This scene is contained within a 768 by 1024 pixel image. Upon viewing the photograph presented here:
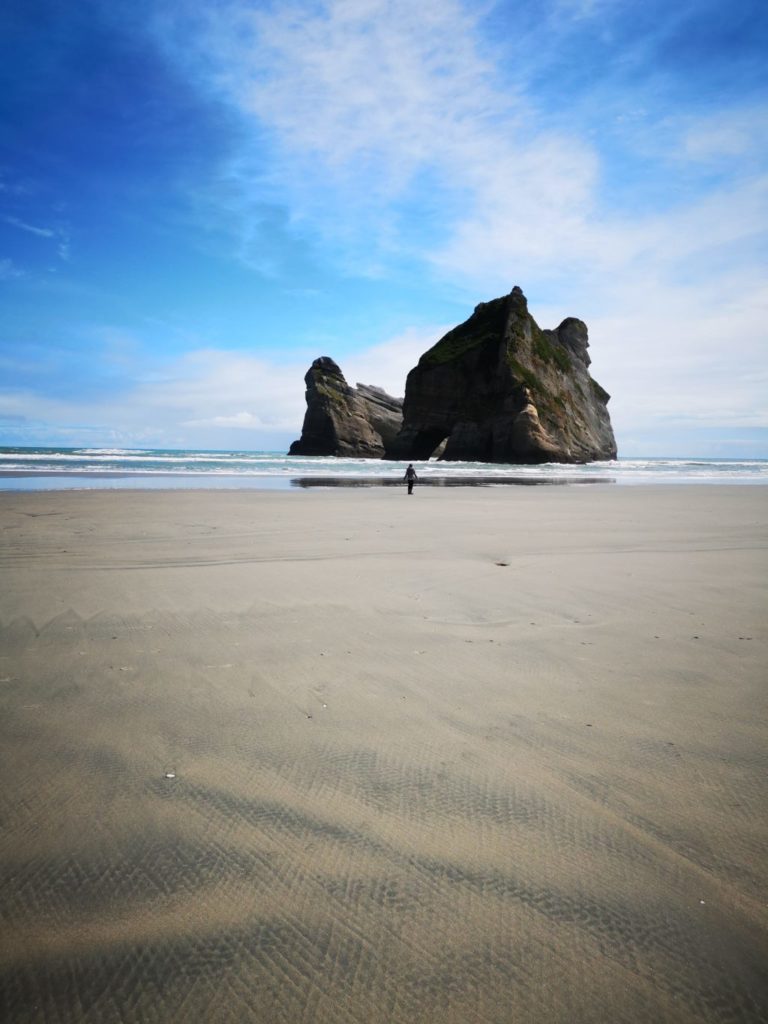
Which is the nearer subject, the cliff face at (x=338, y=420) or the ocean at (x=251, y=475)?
the ocean at (x=251, y=475)

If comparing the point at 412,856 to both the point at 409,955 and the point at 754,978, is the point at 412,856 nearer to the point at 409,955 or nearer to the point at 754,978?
the point at 409,955

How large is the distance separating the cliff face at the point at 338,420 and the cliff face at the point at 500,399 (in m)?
14.0

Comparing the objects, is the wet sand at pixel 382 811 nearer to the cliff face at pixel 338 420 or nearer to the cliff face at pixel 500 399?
the cliff face at pixel 500 399

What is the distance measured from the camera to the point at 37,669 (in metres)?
2.97

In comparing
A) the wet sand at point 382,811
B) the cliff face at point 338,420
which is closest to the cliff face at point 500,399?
the cliff face at point 338,420

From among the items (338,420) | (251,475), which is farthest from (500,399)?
(251,475)

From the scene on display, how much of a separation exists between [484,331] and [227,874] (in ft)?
231

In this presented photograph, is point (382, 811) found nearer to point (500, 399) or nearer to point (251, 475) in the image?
point (251, 475)

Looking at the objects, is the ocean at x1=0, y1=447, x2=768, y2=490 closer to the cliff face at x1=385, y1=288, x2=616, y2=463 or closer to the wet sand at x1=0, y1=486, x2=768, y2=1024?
the wet sand at x1=0, y1=486, x2=768, y2=1024

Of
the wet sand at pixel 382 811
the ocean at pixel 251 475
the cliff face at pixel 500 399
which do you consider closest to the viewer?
the wet sand at pixel 382 811

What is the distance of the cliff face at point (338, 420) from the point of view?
82688mm

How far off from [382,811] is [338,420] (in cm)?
8301

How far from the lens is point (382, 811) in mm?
1824

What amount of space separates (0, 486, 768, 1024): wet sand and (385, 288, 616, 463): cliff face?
53428mm
